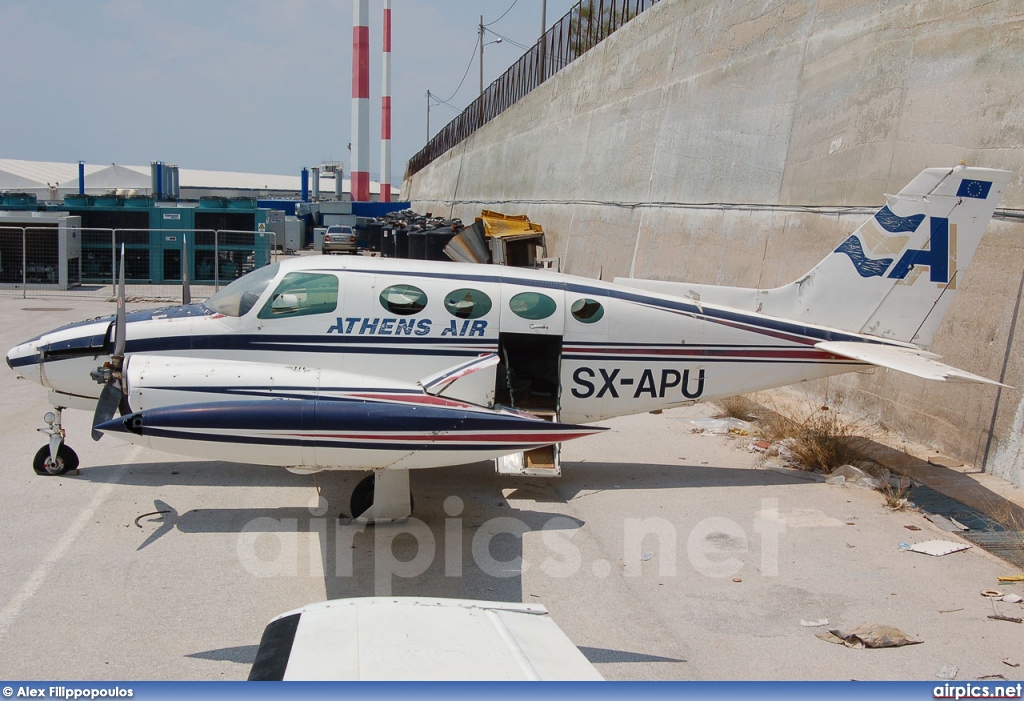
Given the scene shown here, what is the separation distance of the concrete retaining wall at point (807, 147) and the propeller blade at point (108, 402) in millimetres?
9677

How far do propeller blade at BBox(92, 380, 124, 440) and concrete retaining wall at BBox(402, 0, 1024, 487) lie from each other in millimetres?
9677

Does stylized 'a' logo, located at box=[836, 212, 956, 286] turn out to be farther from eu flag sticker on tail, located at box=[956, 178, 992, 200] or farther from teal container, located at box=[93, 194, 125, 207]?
teal container, located at box=[93, 194, 125, 207]

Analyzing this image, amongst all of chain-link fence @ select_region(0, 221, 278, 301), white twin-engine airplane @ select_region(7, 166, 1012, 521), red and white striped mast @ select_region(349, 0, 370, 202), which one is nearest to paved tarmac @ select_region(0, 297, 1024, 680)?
white twin-engine airplane @ select_region(7, 166, 1012, 521)

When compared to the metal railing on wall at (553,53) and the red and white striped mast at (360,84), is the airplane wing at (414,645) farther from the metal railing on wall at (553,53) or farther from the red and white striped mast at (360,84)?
the red and white striped mast at (360,84)

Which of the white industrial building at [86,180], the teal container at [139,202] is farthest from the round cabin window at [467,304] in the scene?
the white industrial building at [86,180]

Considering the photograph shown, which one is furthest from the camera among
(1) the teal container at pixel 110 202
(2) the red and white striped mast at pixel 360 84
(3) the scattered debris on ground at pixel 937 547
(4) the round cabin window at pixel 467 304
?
(2) the red and white striped mast at pixel 360 84

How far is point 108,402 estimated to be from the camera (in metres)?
8.50

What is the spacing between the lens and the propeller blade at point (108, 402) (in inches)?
328

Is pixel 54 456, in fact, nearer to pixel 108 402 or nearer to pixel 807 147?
pixel 108 402

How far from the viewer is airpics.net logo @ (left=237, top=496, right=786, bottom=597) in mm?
7766

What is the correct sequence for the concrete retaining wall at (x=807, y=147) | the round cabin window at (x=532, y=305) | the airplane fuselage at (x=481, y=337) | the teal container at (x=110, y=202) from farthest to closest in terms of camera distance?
the teal container at (x=110, y=202), the concrete retaining wall at (x=807, y=147), the round cabin window at (x=532, y=305), the airplane fuselage at (x=481, y=337)

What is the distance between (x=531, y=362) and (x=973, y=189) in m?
5.49

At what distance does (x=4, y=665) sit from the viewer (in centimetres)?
577

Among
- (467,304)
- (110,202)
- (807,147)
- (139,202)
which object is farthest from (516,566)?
(139,202)
